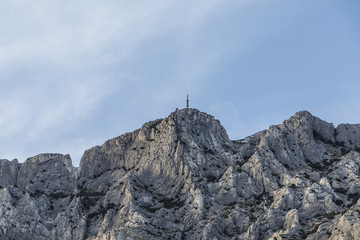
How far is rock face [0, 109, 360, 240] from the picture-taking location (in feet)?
472

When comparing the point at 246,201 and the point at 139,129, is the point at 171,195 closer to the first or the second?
the point at 246,201

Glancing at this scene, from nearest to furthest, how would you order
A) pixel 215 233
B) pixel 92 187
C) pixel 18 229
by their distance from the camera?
pixel 215 233
pixel 18 229
pixel 92 187

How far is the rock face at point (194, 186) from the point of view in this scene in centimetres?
14400

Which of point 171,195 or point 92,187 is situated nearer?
point 171,195

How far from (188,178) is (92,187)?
30038 millimetres

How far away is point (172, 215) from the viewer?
153625 mm

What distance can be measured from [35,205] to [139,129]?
142 ft

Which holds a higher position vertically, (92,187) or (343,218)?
(92,187)

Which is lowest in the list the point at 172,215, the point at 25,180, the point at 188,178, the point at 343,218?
the point at 343,218

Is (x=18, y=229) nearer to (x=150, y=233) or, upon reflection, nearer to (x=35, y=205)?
(x=35, y=205)

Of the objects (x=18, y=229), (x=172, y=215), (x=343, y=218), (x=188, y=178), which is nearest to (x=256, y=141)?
(x=188, y=178)

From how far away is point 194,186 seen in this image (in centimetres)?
16088

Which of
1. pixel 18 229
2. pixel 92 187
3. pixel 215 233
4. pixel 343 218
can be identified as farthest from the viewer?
pixel 92 187

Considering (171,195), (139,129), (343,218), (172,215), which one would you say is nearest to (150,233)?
(172,215)
